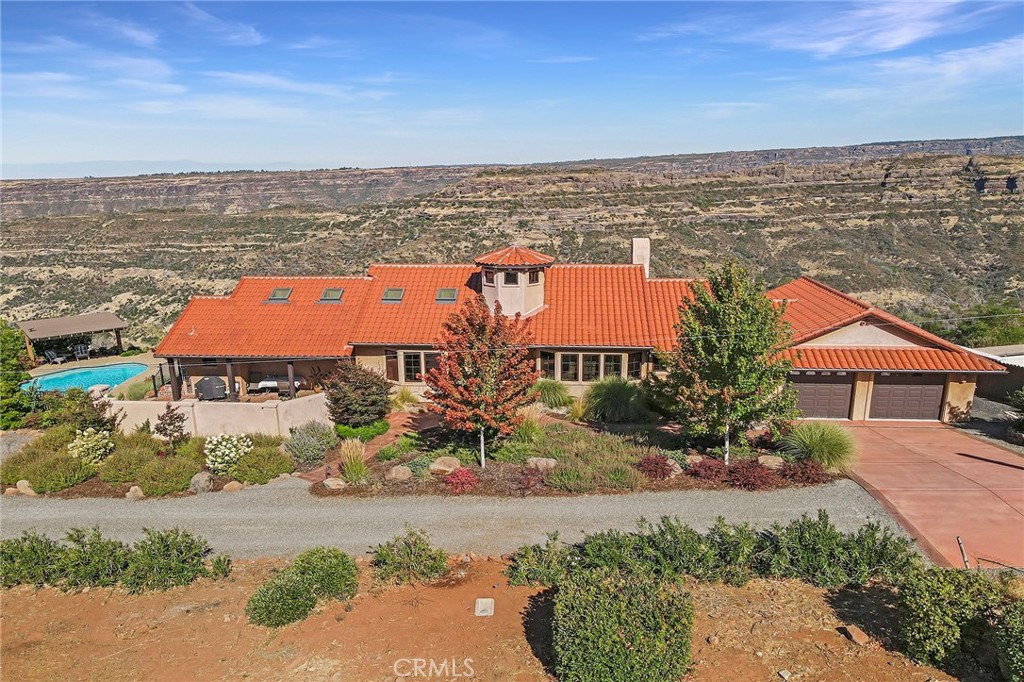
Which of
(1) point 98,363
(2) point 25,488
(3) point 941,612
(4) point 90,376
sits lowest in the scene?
(4) point 90,376

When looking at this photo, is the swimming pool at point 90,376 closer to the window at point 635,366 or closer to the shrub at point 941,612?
the window at point 635,366

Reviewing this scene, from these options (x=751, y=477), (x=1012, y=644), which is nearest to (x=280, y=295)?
(x=751, y=477)

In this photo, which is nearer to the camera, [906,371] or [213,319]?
[906,371]

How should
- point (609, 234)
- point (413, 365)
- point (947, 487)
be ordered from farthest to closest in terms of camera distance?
point (609, 234)
point (413, 365)
point (947, 487)

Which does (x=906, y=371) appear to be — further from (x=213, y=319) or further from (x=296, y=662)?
(x=213, y=319)

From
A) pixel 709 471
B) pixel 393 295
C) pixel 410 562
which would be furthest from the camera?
pixel 393 295

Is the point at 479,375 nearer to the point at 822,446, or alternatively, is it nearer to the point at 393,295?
the point at 822,446

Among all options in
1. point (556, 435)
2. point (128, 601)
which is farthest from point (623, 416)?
point (128, 601)
